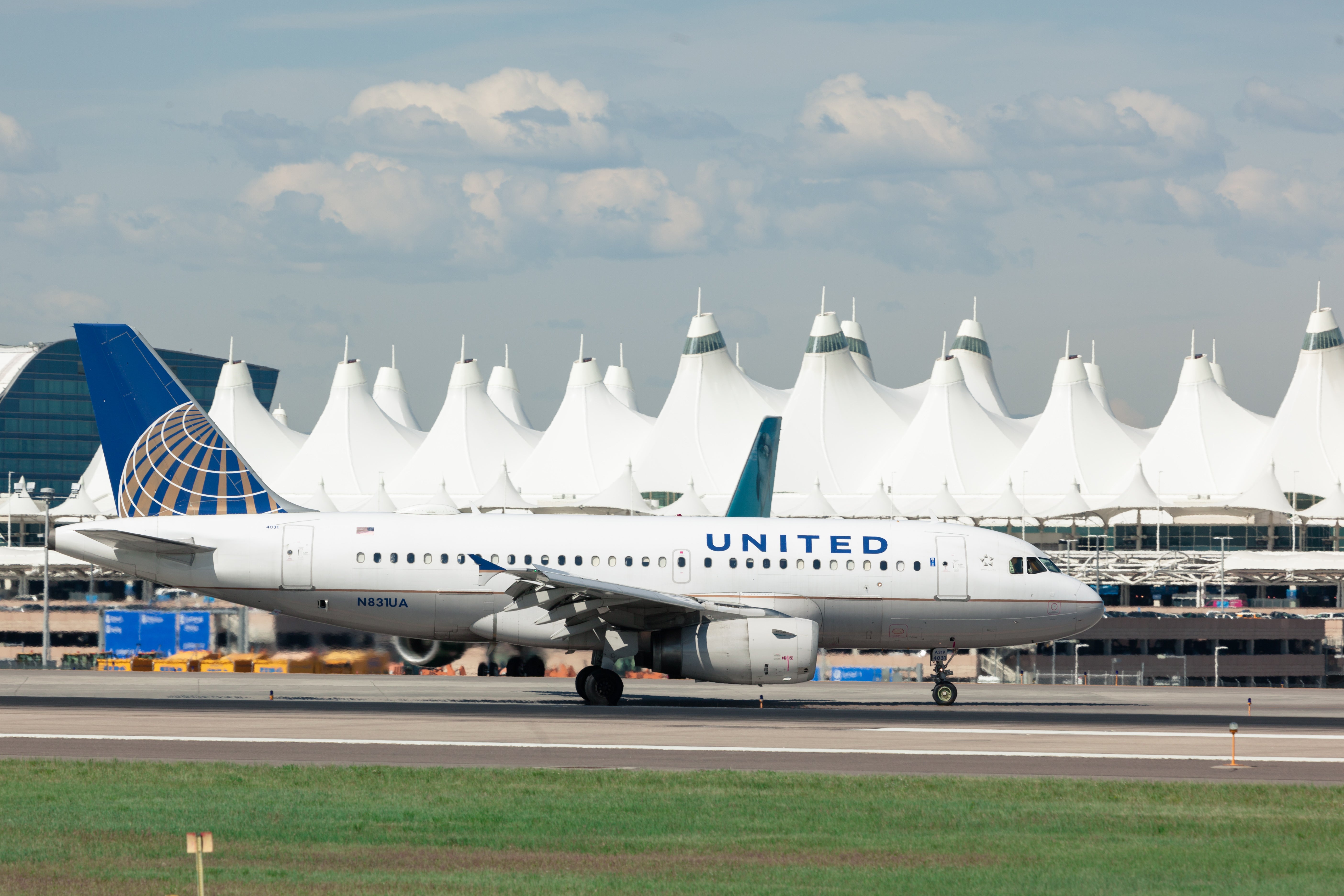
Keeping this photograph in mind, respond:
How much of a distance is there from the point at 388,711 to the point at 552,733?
4.65m

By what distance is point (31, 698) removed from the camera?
92.7ft

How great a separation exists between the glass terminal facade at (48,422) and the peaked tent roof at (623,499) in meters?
105

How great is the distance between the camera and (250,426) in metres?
128

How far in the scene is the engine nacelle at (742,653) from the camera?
1046 inches

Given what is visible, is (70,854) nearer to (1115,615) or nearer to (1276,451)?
(1115,615)

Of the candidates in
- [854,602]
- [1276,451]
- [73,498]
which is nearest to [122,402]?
[854,602]

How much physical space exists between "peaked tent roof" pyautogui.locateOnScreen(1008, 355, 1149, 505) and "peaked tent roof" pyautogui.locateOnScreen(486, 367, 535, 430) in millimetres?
62776

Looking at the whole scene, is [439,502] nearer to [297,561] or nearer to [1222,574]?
[1222,574]

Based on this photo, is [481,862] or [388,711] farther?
[388,711]

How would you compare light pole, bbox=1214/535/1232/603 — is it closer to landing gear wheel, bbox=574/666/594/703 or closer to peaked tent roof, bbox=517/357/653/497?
peaked tent roof, bbox=517/357/653/497

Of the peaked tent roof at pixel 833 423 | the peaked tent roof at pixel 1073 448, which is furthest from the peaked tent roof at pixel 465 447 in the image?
the peaked tent roof at pixel 1073 448

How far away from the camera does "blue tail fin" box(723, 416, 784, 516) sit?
164 ft

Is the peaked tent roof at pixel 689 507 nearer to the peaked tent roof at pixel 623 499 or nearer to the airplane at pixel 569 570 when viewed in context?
the peaked tent roof at pixel 623 499

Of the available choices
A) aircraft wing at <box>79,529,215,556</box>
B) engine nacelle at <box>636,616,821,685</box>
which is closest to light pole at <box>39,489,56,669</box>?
aircraft wing at <box>79,529,215,556</box>
